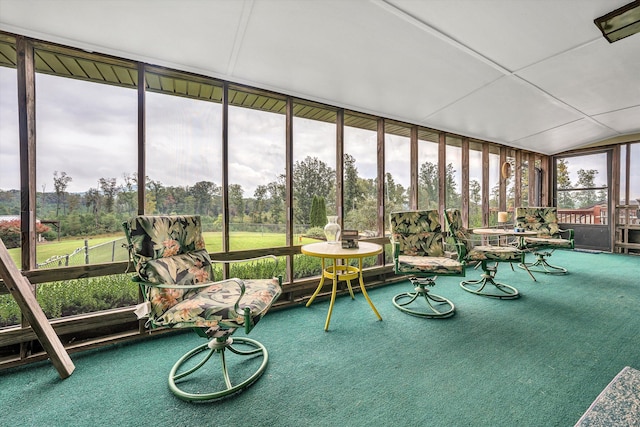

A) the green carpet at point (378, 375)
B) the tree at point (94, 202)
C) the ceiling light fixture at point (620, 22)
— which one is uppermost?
the ceiling light fixture at point (620, 22)

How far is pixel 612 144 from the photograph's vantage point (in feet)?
18.8

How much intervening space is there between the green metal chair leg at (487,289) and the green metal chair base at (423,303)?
636 millimetres

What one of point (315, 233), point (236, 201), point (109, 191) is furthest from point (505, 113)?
point (109, 191)

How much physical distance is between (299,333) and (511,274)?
368cm

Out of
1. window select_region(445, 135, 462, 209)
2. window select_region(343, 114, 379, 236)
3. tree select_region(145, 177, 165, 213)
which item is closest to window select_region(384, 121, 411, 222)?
window select_region(343, 114, 379, 236)

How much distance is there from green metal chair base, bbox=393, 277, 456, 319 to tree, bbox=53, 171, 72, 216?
127 inches

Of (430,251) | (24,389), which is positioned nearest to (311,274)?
(430,251)

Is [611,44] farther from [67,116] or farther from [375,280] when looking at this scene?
[67,116]

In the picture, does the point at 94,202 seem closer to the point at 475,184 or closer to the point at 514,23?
the point at 514,23

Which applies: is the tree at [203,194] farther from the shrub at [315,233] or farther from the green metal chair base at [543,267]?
the green metal chair base at [543,267]

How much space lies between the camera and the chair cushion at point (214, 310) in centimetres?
149

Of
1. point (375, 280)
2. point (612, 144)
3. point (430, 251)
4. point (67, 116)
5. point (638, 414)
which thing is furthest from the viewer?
point (612, 144)

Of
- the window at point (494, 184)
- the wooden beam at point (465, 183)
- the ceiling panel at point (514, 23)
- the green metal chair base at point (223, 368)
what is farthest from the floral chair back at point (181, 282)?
the window at point (494, 184)

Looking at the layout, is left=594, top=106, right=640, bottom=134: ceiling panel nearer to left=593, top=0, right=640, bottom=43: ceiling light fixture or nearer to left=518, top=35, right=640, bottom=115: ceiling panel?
left=518, top=35, right=640, bottom=115: ceiling panel
